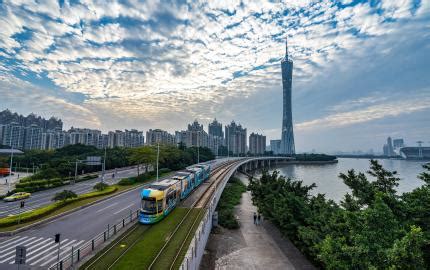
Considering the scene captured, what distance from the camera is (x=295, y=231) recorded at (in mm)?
23156

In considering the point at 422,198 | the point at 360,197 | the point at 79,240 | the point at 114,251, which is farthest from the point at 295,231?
the point at 79,240

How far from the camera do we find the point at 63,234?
21.9 meters

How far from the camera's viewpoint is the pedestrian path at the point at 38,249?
665 inches

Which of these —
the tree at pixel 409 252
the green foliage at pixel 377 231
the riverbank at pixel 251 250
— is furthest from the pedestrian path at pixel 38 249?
the tree at pixel 409 252

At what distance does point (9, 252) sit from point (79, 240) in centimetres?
480

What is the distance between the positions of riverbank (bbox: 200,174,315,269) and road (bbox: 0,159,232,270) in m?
11.4

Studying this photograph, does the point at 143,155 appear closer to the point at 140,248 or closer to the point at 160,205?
the point at 160,205

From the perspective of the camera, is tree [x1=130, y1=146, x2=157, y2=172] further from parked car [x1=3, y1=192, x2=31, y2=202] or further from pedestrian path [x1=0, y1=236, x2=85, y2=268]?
pedestrian path [x1=0, y1=236, x2=85, y2=268]

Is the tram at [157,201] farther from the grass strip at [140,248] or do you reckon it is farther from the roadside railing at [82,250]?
the roadside railing at [82,250]

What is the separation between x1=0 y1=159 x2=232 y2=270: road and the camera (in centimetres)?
1741

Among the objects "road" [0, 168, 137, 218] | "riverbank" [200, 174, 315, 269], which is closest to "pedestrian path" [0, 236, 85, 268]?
"riverbank" [200, 174, 315, 269]

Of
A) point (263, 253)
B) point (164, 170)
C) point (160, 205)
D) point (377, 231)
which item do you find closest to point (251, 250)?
point (263, 253)

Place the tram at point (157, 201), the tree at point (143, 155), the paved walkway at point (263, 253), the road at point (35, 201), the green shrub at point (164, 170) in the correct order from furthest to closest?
the green shrub at point (164, 170), the tree at point (143, 155), the road at point (35, 201), the tram at point (157, 201), the paved walkway at point (263, 253)

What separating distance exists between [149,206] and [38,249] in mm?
9335
